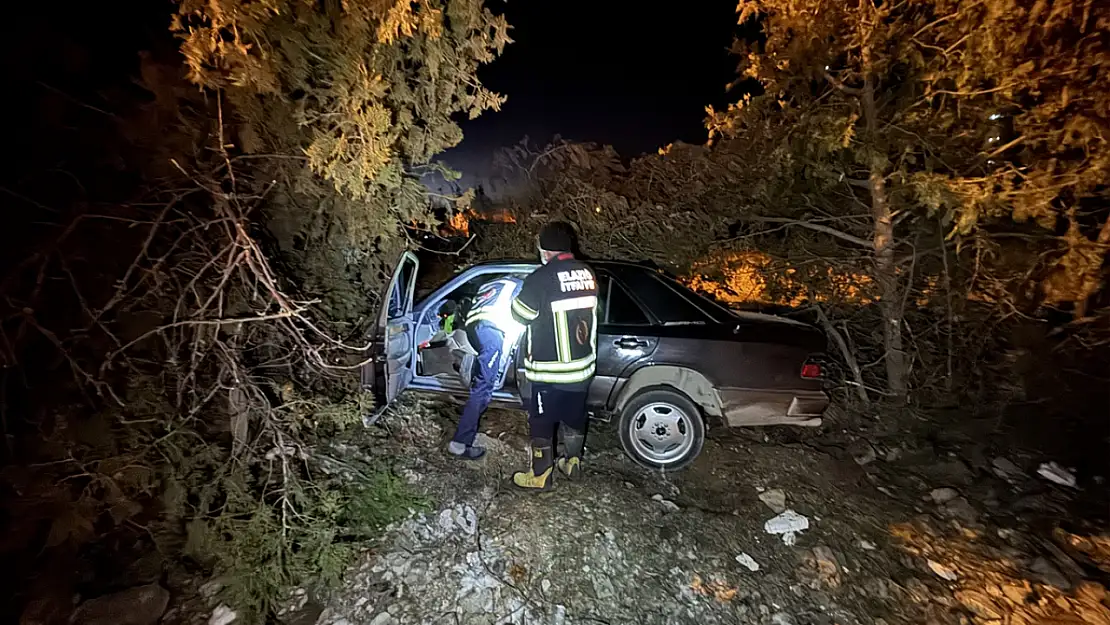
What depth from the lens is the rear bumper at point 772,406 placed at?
418 centimetres

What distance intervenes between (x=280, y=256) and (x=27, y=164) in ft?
4.89

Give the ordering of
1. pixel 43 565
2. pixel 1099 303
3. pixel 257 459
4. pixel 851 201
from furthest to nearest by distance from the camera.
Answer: pixel 851 201
pixel 1099 303
pixel 257 459
pixel 43 565

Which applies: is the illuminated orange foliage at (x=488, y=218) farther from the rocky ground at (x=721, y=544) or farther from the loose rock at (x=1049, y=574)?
the loose rock at (x=1049, y=574)

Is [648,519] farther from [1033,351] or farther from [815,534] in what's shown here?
[1033,351]

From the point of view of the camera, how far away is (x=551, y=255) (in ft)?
12.4

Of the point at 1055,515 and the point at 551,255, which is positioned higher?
the point at 551,255

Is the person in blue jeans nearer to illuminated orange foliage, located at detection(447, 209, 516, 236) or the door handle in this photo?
the door handle

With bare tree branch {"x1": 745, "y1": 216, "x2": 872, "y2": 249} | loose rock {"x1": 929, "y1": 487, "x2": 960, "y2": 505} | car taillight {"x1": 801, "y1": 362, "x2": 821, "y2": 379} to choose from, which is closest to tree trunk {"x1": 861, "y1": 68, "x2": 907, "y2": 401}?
bare tree branch {"x1": 745, "y1": 216, "x2": 872, "y2": 249}

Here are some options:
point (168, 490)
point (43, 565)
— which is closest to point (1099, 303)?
point (168, 490)

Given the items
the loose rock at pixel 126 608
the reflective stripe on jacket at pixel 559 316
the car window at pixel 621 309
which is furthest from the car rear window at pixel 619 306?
the loose rock at pixel 126 608

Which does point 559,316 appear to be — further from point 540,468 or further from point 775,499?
point 775,499

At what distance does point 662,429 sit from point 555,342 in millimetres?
1325

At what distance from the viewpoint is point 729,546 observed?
346 cm

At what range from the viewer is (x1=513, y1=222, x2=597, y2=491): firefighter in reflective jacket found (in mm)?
3662
